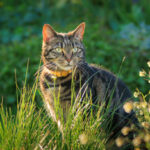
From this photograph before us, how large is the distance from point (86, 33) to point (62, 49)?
0.98m

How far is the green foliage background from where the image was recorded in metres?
Answer: 4.38

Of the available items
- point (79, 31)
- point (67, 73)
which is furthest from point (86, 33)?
point (67, 73)

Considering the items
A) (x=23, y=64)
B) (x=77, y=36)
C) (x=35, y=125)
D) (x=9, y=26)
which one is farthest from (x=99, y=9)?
(x=35, y=125)

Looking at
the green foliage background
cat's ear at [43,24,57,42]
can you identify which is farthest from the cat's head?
the green foliage background

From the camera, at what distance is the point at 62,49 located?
8.74 feet

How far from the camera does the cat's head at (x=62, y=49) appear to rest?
2568mm

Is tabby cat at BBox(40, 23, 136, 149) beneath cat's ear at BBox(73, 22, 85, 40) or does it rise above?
beneath

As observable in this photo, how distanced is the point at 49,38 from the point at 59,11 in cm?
419

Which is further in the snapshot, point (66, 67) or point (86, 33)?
point (86, 33)

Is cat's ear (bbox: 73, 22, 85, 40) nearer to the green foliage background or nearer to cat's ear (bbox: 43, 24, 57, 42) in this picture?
cat's ear (bbox: 43, 24, 57, 42)

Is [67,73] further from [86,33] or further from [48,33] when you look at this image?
[86,33]

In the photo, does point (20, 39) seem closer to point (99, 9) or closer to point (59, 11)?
point (59, 11)

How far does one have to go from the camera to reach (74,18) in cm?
648

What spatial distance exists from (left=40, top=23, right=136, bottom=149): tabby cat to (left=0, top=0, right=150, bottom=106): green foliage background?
50 centimetres
